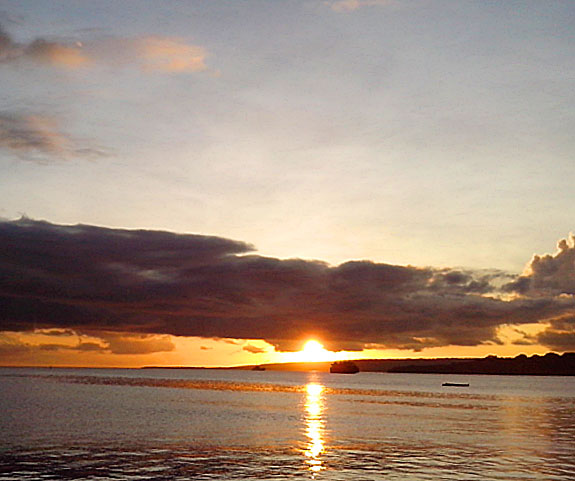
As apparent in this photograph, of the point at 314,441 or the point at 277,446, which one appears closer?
the point at 277,446

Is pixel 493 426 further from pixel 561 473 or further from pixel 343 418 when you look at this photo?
pixel 561 473

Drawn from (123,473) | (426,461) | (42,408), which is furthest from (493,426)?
(42,408)

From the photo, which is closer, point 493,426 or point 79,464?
point 79,464

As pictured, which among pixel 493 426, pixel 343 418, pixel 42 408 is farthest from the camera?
pixel 42 408

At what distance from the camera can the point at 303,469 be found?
213ft

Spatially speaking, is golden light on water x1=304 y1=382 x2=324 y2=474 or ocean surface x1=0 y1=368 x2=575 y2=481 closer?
ocean surface x1=0 y1=368 x2=575 y2=481

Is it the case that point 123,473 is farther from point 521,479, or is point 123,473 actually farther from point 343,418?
point 343,418

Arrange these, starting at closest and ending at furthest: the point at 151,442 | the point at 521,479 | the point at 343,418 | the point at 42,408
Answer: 1. the point at 521,479
2. the point at 151,442
3. the point at 343,418
4. the point at 42,408

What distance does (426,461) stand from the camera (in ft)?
233

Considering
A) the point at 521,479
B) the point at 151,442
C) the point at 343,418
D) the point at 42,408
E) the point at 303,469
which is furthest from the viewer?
the point at 42,408

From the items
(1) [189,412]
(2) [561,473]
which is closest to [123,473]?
(2) [561,473]

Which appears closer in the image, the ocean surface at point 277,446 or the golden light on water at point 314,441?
the ocean surface at point 277,446

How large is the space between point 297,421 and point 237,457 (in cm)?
4886

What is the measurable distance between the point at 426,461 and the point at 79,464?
33.6 metres
